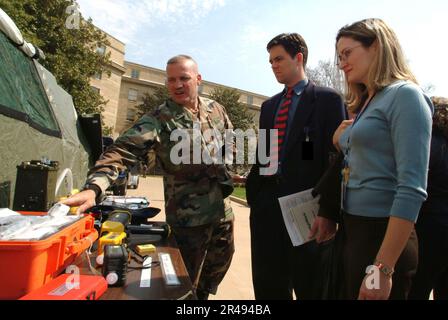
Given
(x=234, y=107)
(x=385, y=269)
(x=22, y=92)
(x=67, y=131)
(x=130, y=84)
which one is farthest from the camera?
(x=130, y=84)

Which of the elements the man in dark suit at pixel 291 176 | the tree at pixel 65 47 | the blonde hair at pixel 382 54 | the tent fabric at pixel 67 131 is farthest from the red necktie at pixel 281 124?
the tree at pixel 65 47

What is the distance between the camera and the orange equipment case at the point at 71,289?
3.00ft

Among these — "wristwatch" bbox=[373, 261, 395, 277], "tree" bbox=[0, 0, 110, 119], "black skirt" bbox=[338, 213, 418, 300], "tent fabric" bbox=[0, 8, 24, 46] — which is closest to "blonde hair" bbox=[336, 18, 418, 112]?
"black skirt" bbox=[338, 213, 418, 300]

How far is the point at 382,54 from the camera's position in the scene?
1283mm

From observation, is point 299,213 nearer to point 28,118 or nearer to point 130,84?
point 28,118

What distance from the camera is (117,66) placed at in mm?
33188

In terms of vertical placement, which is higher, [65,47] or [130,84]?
[130,84]

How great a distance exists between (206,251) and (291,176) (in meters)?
0.74

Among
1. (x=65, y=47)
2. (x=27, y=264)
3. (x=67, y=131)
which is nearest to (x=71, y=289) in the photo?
(x=27, y=264)

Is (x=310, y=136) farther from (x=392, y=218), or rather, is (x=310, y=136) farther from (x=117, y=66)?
(x=117, y=66)

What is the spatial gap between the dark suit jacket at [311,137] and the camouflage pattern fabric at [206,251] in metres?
0.48

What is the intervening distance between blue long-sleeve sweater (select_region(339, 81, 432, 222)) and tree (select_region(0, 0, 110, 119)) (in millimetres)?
15444

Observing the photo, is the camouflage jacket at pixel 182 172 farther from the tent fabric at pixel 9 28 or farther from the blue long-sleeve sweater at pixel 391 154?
the tent fabric at pixel 9 28

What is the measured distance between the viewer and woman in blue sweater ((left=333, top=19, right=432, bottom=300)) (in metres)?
1.08
